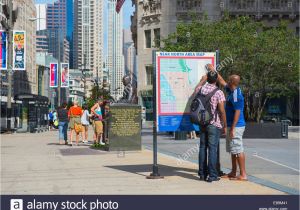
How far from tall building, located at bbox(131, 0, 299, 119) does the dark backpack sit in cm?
4562

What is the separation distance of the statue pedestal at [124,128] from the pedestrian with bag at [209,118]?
721 centimetres

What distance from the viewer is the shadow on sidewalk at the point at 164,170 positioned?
34.3 ft

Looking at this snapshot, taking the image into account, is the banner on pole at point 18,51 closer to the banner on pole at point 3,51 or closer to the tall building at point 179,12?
the banner on pole at point 3,51

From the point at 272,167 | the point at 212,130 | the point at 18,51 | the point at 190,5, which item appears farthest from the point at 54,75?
the point at 212,130

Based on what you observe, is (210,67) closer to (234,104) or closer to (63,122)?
(234,104)

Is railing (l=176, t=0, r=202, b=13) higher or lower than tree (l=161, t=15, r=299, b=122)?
higher

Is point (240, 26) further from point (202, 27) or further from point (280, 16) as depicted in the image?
point (280, 16)

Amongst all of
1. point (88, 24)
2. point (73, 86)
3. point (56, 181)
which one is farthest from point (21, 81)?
point (56, 181)

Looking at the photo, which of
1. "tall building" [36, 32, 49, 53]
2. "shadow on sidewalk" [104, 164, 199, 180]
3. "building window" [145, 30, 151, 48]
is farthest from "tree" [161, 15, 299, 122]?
"tall building" [36, 32, 49, 53]

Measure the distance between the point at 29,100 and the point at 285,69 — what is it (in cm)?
1950

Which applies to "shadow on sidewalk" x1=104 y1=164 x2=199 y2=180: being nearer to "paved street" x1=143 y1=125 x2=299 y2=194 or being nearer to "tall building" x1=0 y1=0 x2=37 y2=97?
"paved street" x1=143 y1=125 x2=299 y2=194

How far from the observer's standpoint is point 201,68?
33.6 feet

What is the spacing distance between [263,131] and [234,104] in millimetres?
15426

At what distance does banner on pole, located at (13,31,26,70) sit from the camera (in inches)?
1469
